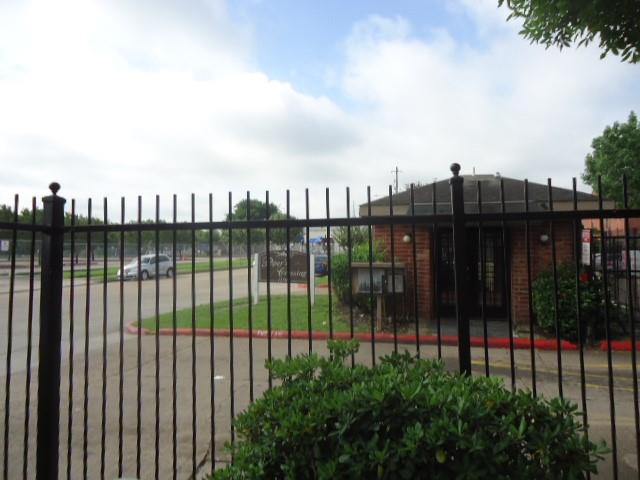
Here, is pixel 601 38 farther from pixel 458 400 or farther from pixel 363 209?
pixel 363 209

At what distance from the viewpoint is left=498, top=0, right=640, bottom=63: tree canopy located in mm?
3172

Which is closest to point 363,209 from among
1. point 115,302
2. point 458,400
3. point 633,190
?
point 458,400

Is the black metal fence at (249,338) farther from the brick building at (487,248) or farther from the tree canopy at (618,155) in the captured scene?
the tree canopy at (618,155)

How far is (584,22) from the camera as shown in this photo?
3.25m

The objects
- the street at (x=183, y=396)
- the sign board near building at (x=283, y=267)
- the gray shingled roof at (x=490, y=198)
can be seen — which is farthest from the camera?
the sign board near building at (x=283, y=267)

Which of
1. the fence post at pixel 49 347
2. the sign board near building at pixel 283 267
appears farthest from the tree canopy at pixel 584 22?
the sign board near building at pixel 283 267

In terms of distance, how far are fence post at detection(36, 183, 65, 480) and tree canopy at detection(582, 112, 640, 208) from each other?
33.2 m

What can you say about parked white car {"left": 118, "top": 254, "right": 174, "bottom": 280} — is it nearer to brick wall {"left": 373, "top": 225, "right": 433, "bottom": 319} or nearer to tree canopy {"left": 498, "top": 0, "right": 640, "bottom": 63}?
brick wall {"left": 373, "top": 225, "right": 433, "bottom": 319}

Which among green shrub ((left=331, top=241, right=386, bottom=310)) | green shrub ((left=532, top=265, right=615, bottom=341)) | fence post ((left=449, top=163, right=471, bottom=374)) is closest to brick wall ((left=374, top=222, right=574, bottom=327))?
green shrub ((left=331, top=241, right=386, bottom=310))

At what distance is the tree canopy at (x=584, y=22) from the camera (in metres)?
3.17

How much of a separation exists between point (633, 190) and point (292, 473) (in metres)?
35.1

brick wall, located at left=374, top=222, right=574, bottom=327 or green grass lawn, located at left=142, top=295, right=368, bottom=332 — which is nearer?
brick wall, located at left=374, top=222, right=574, bottom=327

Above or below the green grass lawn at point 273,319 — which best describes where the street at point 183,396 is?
below

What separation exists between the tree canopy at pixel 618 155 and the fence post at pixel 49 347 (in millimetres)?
33174
